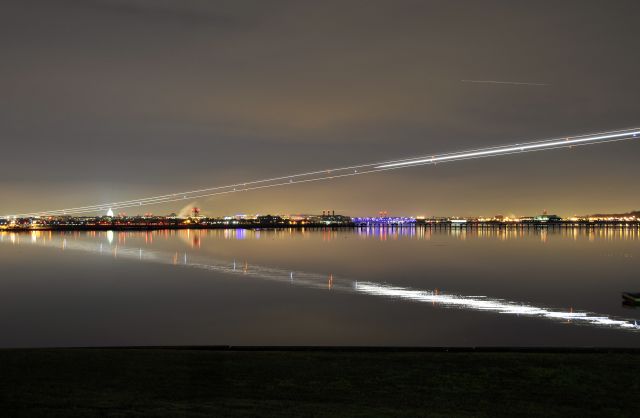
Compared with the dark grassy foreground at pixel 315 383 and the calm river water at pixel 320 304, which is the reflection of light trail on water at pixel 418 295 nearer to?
the calm river water at pixel 320 304

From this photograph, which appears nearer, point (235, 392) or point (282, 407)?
point (282, 407)

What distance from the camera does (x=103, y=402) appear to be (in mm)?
8734

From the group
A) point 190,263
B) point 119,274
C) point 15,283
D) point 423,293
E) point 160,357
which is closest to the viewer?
point 160,357

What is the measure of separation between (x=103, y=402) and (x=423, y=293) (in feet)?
87.3

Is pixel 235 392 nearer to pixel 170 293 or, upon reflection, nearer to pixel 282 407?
pixel 282 407

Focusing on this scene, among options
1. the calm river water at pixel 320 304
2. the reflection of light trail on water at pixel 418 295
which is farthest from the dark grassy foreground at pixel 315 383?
the reflection of light trail on water at pixel 418 295

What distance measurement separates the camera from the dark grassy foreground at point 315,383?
8.80 m

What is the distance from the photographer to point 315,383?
35.3 ft

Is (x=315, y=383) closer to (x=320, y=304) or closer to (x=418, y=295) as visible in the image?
(x=320, y=304)

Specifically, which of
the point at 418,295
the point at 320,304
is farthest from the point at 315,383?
the point at 418,295

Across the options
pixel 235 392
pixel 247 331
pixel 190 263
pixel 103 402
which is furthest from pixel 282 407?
pixel 190 263

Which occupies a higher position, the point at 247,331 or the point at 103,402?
the point at 103,402

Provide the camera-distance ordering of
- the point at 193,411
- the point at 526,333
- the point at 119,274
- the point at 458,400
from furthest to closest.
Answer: the point at 119,274 < the point at 526,333 < the point at 458,400 < the point at 193,411

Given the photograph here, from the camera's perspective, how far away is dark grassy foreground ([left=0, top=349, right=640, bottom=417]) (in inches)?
347
